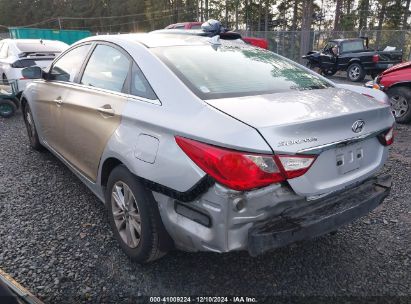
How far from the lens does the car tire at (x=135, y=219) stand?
2311 millimetres

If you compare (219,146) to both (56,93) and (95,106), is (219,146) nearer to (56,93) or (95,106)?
(95,106)

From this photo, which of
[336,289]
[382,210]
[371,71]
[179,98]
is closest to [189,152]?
[179,98]

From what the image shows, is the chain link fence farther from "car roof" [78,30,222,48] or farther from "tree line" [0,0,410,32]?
"car roof" [78,30,222,48]

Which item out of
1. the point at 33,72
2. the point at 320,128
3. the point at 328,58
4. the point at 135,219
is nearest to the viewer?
the point at 320,128

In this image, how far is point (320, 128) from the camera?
6.64 ft

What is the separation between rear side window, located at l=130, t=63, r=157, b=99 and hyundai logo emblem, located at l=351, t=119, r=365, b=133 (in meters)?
1.24

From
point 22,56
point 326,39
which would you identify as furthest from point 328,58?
point 22,56

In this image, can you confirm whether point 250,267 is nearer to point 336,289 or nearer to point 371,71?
point 336,289

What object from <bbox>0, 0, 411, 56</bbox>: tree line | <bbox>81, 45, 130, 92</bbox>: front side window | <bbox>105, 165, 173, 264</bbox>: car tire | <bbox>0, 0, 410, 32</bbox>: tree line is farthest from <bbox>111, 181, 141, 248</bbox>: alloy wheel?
<bbox>0, 0, 410, 32</bbox>: tree line

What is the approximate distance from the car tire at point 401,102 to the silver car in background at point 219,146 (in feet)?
14.5

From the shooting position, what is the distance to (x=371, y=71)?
1416cm

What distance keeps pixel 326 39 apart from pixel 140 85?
21.2 m

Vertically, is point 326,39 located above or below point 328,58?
above

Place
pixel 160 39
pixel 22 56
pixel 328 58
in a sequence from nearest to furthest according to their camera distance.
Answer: pixel 160 39 → pixel 22 56 → pixel 328 58
